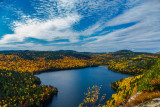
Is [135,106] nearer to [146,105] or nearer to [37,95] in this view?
[146,105]

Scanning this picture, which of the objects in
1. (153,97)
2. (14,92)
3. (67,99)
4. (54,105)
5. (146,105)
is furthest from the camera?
(14,92)

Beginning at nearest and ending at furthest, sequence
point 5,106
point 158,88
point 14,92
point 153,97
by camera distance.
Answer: point 153,97, point 158,88, point 5,106, point 14,92

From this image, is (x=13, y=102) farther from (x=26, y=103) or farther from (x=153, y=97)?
(x=153, y=97)

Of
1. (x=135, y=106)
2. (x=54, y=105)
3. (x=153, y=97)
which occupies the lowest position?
(x=54, y=105)

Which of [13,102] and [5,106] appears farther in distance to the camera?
[13,102]

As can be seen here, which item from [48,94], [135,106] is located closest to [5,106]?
[48,94]

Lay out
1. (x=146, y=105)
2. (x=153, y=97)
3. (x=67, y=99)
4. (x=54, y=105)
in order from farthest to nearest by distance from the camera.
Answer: (x=67, y=99) < (x=54, y=105) < (x=153, y=97) < (x=146, y=105)

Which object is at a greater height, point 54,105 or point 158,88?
point 158,88

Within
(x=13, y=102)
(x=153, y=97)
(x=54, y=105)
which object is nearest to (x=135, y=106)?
(x=153, y=97)

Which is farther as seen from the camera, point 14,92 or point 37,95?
point 14,92
